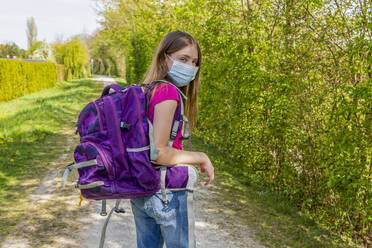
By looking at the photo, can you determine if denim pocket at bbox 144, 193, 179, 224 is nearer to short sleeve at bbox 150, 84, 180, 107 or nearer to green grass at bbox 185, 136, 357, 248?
short sleeve at bbox 150, 84, 180, 107

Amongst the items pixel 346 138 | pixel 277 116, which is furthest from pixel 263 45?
pixel 346 138

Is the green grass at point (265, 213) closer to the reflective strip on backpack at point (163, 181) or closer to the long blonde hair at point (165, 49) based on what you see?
the reflective strip on backpack at point (163, 181)

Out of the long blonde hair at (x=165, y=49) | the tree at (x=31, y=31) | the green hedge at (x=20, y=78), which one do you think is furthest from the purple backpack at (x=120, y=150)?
the tree at (x=31, y=31)

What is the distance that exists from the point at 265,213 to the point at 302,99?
170 centimetres

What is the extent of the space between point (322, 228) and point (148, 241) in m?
3.51

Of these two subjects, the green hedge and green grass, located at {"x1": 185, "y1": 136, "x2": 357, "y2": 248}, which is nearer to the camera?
green grass, located at {"x1": 185, "y1": 136, "x2": 357, "y2": 248}

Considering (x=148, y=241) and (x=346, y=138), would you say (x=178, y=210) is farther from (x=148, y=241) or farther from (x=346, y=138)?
(x=346, y=138)

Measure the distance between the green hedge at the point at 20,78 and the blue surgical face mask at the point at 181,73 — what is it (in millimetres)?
17812

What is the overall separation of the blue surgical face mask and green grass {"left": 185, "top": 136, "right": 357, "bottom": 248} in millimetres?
2887

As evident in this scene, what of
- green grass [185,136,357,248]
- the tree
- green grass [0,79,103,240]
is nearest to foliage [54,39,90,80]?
green grass [0,79,103,240]

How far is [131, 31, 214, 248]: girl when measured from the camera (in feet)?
4.97

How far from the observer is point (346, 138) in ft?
11.9

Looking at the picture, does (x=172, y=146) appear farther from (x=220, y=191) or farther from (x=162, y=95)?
(x=220, y=191)

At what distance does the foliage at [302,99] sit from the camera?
12.0ft
